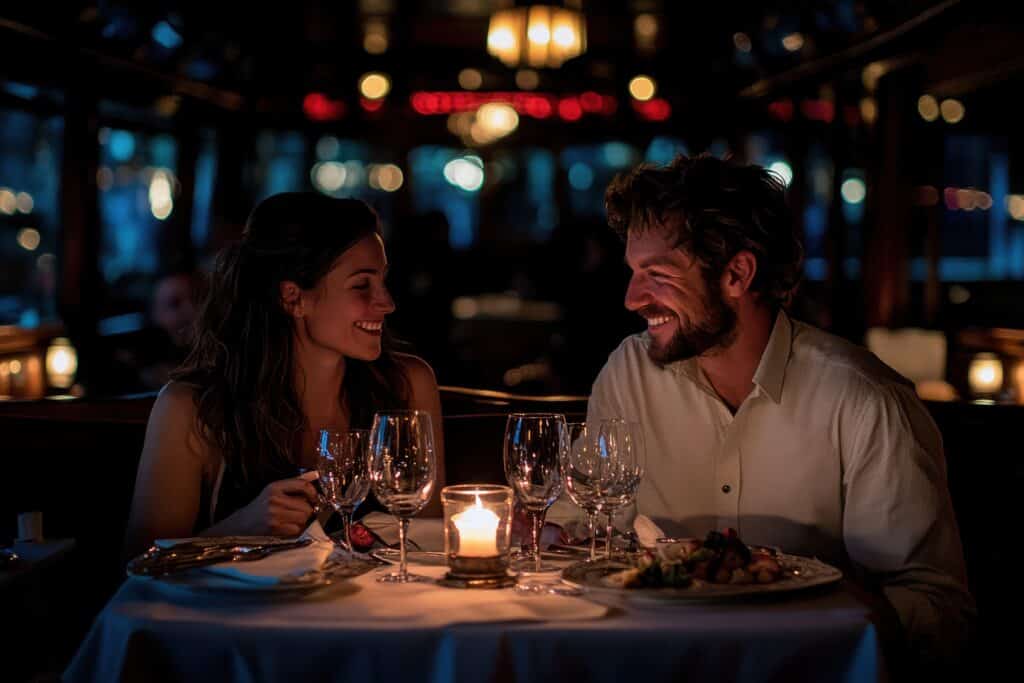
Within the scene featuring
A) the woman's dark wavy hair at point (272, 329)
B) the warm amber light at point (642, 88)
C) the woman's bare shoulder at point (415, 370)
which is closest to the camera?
the woman's dark wavy hair at point (272, 329)

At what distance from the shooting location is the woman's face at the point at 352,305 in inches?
114

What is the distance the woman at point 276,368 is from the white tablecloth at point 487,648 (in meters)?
0.89

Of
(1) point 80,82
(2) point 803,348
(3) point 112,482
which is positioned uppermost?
(1) point 80,82

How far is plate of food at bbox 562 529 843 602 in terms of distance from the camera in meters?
1.86

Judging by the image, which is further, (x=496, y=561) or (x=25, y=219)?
(x=25, y=219)

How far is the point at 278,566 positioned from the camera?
1934mm

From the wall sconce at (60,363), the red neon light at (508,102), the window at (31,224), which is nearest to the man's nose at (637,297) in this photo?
the wall sconce at (60,363)

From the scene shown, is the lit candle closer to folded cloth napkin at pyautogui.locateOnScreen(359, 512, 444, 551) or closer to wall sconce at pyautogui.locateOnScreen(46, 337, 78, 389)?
folded cloth napkin at pyautogui.locateOnScreen(359, 512, 444, 551)

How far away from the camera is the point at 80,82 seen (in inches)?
323

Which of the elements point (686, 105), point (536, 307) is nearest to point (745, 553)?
point (536, 307)

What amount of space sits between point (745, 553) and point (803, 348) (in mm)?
802

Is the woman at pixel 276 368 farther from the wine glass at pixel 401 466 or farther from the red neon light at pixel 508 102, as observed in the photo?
the red neon light at pixel 508 102

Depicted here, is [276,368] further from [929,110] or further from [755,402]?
[929,110]

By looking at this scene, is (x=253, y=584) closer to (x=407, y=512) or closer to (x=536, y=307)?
(x=407, y=512)
